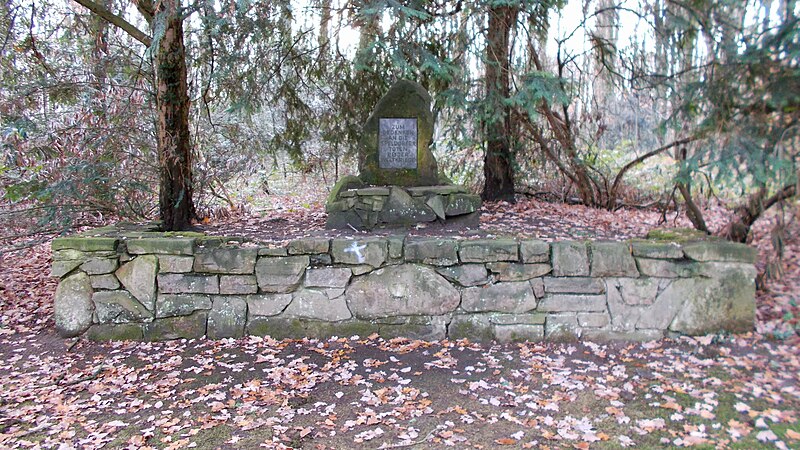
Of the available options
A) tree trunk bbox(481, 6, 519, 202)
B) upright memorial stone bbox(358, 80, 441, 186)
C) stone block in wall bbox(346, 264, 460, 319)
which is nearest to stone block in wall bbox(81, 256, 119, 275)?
stone block in wall bbox(346, 264, 460, 319)

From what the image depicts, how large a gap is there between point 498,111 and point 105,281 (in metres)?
4.26

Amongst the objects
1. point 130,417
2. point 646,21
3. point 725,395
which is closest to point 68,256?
point 130,417

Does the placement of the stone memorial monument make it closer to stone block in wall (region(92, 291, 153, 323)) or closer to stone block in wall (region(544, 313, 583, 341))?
stone block in wall (region(544, 313, 583, 341))

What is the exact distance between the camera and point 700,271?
4.36 meters

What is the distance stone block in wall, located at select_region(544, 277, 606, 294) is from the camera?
14.6ft

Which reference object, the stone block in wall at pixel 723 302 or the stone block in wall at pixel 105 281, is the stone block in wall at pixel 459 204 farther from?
the stone block in wall at pixel 105 281

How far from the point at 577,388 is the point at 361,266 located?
1.89 metres

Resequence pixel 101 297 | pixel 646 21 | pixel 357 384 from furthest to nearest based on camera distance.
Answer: pixel 646 21 < pixel 101 297 < pixel 357 384

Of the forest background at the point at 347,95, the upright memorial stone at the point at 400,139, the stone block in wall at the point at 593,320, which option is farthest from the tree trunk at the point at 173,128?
the stone block in wall at the point at 593,320

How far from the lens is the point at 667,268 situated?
14.4 feet

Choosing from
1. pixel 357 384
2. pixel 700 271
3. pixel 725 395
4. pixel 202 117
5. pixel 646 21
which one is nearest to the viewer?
pixel 725 395

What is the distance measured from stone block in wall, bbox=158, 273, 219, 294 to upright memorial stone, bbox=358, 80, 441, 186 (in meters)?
2.12

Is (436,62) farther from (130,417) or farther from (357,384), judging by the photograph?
(130,417)

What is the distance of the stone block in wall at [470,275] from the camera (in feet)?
14.8
